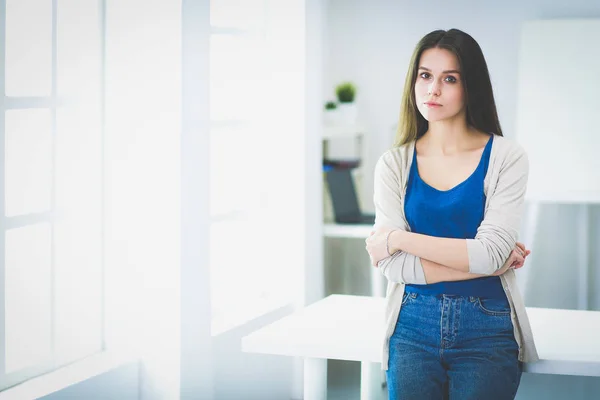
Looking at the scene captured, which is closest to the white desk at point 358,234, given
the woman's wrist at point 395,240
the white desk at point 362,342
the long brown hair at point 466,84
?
the white desk at point 362,342

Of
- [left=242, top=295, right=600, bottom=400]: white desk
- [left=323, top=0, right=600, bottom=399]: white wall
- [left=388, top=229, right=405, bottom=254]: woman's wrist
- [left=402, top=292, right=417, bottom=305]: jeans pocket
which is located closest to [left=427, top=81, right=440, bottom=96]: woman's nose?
[left=388, top=229, right=405, bottom=254]: woman's wrist

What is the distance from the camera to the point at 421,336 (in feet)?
7.20

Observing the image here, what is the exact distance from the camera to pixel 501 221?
2170 millimetres

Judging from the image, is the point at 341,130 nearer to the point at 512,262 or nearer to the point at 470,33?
the point at 470,33

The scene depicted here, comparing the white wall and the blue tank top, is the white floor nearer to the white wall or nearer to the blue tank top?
the white wall

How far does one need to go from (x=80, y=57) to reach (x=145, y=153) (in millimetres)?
376

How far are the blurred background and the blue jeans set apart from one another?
3.26ft

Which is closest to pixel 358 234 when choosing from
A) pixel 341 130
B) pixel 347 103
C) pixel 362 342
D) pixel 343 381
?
pixel 341 130

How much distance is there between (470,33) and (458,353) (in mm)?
3277

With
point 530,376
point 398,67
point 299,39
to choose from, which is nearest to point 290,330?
point 299,39

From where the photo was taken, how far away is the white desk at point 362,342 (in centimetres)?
233

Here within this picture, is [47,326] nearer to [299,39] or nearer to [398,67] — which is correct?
[299,39]

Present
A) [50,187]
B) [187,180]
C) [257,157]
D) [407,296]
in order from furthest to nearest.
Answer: [257,157]
[187,180]
[50,187]
[407,296]

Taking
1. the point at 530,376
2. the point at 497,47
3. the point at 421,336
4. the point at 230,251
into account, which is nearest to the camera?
the point at 421,336
